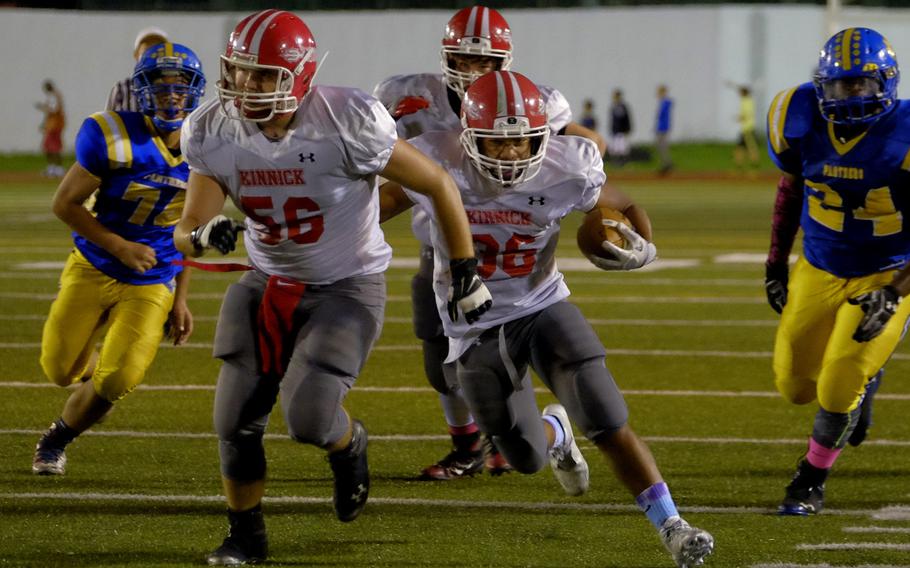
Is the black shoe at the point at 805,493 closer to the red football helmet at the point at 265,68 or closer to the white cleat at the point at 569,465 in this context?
the white cleat at the point at 569,465

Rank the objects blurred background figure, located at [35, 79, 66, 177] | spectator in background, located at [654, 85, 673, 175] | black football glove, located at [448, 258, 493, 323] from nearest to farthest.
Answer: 1. black football glove, located at [448, 258, 493, 323]
2. blurred background figure, located at [35, 79, 66, 177]
3. spectator in background, located at [654, 85, 673, 175]

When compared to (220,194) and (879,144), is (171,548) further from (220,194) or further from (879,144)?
(879,144)

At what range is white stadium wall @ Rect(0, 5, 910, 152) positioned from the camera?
25.8 meters

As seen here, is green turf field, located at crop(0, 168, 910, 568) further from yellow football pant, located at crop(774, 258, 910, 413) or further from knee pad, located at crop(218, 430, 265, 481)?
yellow football pant, located at crop(774, 258, 910, 413)

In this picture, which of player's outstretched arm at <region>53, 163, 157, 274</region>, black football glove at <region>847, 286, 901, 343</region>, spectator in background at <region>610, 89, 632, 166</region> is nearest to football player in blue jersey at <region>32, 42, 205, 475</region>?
player's outstretched arm at <region>53, 163, 157, 274</region>

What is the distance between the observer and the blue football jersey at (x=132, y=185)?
16.0 feet

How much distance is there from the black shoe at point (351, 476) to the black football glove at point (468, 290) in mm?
525

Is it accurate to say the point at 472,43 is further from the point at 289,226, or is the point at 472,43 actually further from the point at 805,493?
the point at 805,493

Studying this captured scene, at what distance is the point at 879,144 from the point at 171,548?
2380mm

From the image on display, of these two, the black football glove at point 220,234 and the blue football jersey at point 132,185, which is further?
the blue football jersey at point 132,185

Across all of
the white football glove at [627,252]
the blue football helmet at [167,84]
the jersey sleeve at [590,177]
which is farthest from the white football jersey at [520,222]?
the blue football helmet at [167,84]

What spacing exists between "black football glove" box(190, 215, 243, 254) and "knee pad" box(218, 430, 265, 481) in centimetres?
55

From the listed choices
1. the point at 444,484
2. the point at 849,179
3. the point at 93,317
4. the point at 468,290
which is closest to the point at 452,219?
the point at 468,290

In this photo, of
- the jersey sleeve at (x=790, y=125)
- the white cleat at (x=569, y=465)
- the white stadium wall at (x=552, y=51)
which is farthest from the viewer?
the white stadium wall at (x=552, y=51)
